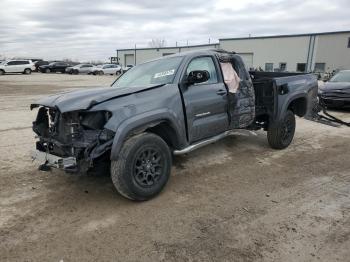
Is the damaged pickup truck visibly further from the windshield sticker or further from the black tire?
the black tire

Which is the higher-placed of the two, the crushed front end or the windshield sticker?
the windshield sticker

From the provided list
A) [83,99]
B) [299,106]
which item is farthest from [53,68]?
[83,99]

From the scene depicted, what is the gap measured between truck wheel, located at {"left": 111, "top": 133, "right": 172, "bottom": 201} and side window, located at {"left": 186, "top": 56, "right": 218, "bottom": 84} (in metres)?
1.47

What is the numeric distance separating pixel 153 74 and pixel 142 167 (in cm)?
165

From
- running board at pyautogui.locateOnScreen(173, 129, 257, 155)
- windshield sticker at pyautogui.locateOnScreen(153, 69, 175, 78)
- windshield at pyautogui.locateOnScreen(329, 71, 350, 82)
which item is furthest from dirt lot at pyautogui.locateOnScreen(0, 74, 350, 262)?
windshield at pyautogui.locateOnScreen(329, 71, 350, 82)

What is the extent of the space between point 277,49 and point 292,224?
154 feet

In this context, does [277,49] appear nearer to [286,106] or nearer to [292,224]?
[286,106]

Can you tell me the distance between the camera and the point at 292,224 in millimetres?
3936

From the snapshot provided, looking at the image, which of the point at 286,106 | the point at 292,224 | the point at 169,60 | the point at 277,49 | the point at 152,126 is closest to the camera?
the point at 292,224

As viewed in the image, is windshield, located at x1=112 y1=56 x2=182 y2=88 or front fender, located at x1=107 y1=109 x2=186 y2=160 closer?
front fender, located at x1=107 y1=109 x2=186 y2=160

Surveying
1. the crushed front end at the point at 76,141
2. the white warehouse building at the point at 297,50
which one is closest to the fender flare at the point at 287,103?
the crushed front end at the point at 76,141

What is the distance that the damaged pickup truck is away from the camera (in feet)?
13.7

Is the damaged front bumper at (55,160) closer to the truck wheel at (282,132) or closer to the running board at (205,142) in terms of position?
the running board at (205,142)

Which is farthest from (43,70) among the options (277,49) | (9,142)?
(9,142)
